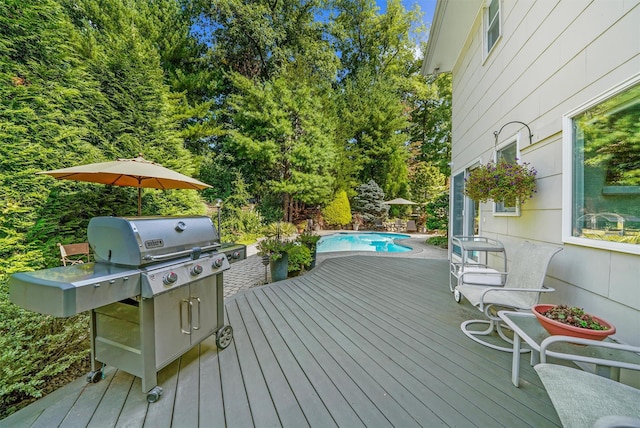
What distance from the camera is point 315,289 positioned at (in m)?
4.08

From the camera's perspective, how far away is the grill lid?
1.66 metres

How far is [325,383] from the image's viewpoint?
191cm

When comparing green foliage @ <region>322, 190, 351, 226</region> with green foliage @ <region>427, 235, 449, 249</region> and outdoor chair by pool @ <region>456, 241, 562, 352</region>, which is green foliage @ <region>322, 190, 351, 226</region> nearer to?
green foliage @ <region>427, 235, 449, 249</region>

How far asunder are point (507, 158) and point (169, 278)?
4.30m

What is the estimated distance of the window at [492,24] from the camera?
4051 mm

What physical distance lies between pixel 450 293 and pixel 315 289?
6.77ft

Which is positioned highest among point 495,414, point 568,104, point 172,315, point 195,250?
point 568,104

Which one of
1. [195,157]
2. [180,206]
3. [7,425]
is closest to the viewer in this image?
[7,425]

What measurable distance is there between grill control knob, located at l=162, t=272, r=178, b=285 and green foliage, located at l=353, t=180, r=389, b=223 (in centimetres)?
1366

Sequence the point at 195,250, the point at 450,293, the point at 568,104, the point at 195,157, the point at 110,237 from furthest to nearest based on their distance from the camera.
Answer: the point at 195,157
the point at 450,293
the point at 568,104
the point at 195,250
the point at 110,237

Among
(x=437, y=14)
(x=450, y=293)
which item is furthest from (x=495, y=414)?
(x=437, y=14)

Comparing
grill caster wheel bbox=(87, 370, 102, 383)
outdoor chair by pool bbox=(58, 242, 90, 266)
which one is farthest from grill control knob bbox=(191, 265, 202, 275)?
outdoor chair by pool bbox=(58, 242, 90, 266)

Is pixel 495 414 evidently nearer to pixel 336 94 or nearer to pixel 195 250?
pixel 195 250

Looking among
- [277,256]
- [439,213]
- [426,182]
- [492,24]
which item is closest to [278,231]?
[277,256]
